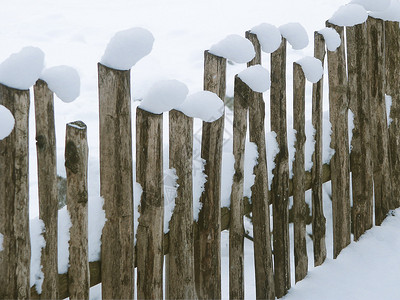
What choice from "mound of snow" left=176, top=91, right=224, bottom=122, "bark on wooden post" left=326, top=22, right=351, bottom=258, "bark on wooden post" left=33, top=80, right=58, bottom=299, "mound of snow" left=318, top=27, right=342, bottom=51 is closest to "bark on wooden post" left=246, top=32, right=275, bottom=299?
"mound of snow" left=176, top=91, right=224, bottom=122

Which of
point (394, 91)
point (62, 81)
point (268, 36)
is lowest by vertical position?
point (62, 81)

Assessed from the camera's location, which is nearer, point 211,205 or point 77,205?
point 77,205

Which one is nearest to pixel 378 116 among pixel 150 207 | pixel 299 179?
pixel 299 179

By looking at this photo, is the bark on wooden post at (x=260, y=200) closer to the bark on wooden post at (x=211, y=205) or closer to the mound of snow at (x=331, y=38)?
the bark on wooden post at (x=211, y=205)

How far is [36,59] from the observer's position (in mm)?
1771

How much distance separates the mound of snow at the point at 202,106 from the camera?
217 centimetres

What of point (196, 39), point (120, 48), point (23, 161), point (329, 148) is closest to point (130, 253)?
point (23, 161)

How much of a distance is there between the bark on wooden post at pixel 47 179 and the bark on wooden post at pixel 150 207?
347 mm

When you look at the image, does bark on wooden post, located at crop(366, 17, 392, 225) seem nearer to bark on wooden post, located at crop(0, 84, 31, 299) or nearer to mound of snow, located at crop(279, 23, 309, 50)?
mound of snow, located at crop(279, 23, 309, 50)

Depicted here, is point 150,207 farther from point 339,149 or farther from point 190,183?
point 339,149

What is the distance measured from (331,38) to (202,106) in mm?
1103

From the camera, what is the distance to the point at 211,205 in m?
2.43

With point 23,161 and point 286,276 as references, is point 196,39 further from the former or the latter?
point 23,161

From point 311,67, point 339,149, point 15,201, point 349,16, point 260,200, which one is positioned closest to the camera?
point 15,201
